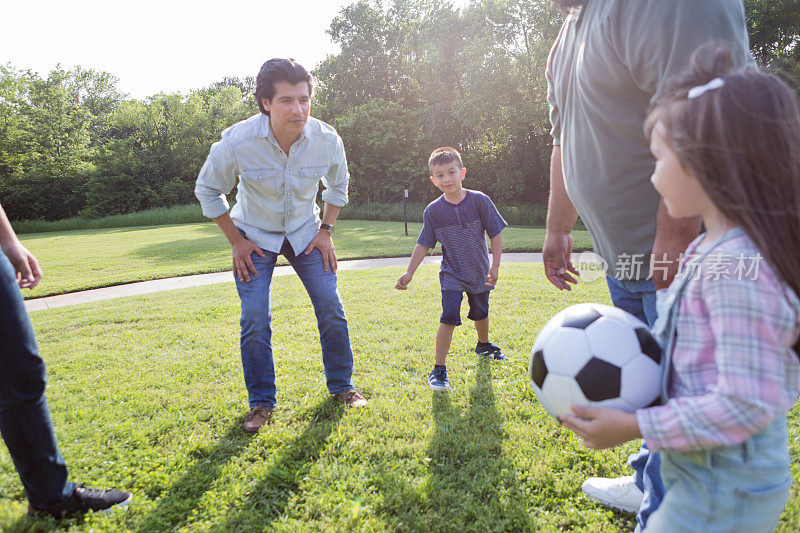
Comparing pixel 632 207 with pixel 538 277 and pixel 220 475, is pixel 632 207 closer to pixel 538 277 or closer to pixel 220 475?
pixel 220 475

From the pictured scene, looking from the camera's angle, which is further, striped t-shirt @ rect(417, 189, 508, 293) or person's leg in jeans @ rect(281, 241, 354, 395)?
striped t-shirt @ rect(417, 189, 508, 293)

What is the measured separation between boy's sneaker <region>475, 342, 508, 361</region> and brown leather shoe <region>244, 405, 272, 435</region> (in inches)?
76.0

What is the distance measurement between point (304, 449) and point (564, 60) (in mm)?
2448

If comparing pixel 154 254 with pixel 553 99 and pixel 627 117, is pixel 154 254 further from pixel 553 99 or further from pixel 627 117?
pixel 627 117

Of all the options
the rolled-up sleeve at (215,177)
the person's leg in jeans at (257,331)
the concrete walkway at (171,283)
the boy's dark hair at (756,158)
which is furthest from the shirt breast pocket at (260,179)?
the concrete walkway at (171,283)

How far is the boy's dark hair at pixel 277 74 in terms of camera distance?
2961mm

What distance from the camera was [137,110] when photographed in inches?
1517

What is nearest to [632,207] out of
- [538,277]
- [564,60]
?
[564,60]

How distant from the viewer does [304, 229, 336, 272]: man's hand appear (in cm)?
334

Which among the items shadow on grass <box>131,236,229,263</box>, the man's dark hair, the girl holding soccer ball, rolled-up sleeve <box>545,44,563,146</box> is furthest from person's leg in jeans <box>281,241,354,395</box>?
shadow on grass <box>131,236,229,263</box>

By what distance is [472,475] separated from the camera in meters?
2.57

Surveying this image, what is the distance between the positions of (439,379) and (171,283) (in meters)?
7.08

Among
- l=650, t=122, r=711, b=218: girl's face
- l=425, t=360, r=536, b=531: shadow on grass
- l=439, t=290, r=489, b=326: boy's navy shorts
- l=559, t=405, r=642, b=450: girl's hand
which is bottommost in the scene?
l=425, t=360, r=536, b=531: shadow on grass

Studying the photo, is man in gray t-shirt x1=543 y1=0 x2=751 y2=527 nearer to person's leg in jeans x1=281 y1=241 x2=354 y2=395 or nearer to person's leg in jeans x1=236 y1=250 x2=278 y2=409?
person's leg in jeans x1=281 y1=241 x2=354 y2=395
